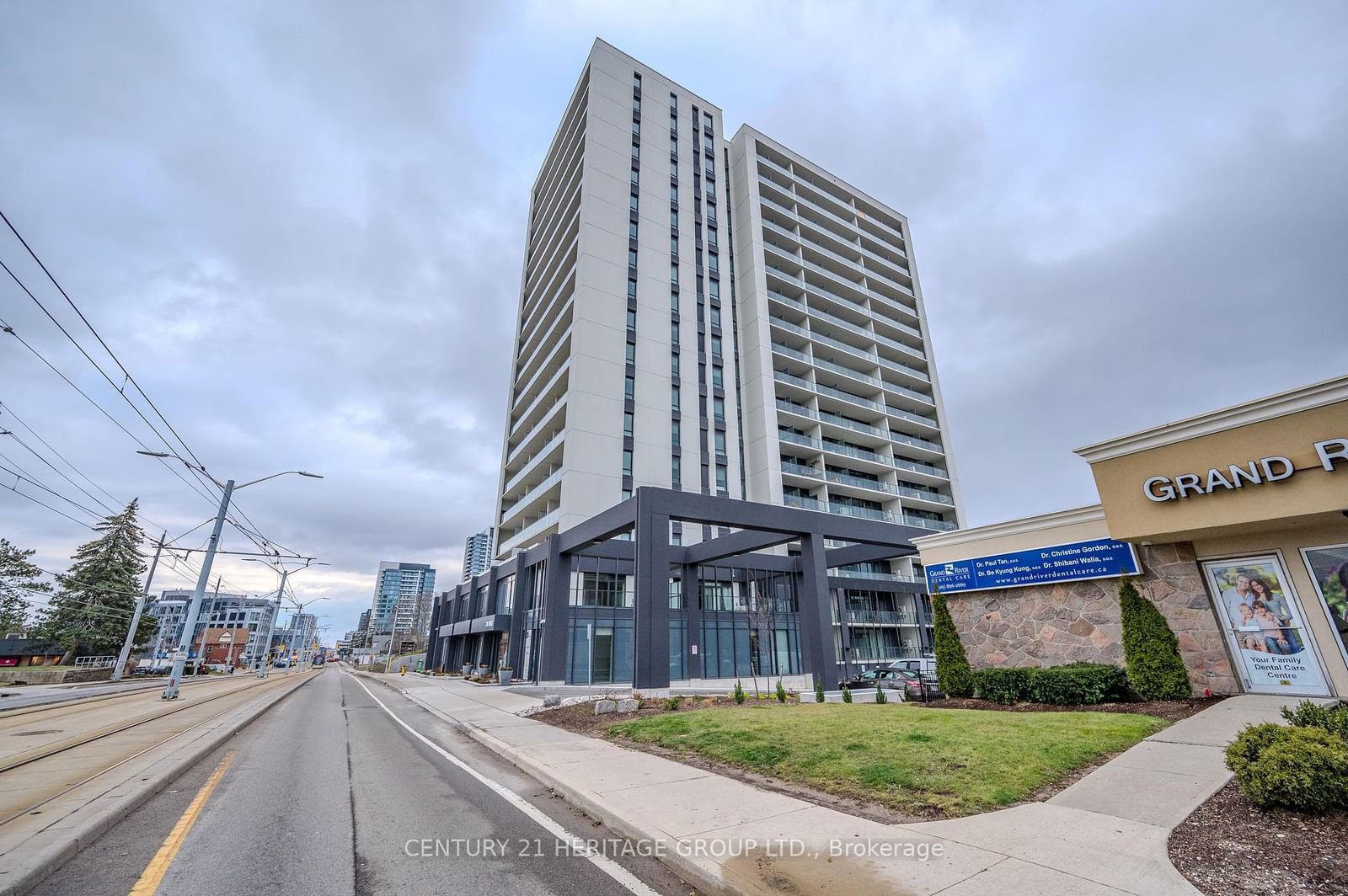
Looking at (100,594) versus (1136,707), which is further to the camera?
(100,594)

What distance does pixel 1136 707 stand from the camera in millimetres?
11648

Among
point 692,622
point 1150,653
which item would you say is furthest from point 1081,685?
point 692,622

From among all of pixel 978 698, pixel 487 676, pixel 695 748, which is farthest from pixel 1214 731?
pixel 487 676

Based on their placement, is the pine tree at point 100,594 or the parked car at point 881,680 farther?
the pine tree at point 100,594

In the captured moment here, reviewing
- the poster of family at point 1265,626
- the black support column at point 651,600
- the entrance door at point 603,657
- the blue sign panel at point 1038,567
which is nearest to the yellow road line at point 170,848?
the black support column at point 651,600

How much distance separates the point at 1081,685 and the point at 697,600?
74.2ft

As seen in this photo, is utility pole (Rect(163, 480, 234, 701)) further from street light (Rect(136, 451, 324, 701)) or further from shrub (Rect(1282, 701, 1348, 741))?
shrub (Rect(1282, 701, 1348, 741))

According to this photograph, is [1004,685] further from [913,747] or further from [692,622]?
[692,622]

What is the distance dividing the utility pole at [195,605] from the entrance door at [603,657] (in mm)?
18230

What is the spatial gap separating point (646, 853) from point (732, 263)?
51445 millimetres

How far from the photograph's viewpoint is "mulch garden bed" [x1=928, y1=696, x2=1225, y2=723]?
35.3 feet

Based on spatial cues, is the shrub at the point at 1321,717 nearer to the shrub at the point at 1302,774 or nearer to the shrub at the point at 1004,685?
the shrub at the point at 1302,774

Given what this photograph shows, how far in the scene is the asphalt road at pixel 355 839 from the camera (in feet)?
15.5

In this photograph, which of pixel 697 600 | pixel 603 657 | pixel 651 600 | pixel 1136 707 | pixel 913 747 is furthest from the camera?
pixel 697 600
